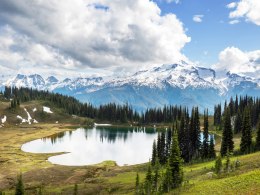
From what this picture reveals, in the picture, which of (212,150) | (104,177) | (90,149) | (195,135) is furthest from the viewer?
(90,149)

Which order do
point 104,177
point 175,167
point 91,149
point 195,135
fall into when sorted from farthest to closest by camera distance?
1. point 91,149
2. point 195,135
3. point 104,177
4. point 175,167

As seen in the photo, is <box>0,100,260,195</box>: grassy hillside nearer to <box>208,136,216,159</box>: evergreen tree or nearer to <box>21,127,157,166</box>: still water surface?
<box>208,136,216,159</box>: evergreen tree

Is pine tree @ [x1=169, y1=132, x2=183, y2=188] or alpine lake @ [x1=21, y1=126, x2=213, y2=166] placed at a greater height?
pine tree @ [x1=169, y1=132, x2=183, y2=188]

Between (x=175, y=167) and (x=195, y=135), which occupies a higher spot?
(x=195, y=135)

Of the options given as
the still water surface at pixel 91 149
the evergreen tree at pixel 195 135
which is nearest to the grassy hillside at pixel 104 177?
the still water surface at pixel 91 149

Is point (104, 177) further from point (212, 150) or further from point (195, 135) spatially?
point (195, 135)

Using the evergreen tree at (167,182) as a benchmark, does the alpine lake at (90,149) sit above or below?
below

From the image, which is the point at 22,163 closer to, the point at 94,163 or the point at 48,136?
the point at 94,163

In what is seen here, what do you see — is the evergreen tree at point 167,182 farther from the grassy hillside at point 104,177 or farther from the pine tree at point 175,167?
the grassy hillside at point 104,177

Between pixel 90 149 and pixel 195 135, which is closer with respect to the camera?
pixel 195 135

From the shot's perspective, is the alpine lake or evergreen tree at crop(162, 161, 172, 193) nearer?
evergreen tree at crop(162, 161, 172, 193)

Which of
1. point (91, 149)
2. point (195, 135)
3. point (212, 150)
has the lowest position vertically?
point (91, 149)

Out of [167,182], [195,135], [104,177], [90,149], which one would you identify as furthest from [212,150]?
[90,149]

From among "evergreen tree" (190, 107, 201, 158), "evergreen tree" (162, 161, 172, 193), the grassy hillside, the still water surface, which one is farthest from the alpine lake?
"evergreen tree" (162, 161, 172, 193)
